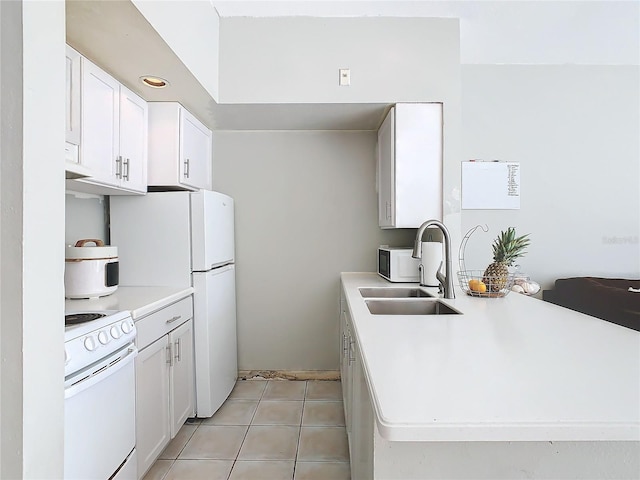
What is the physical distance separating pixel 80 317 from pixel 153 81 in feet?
4.43

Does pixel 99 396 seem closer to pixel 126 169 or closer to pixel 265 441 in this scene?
pixel 265 441

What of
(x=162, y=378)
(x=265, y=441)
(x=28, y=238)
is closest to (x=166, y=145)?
(x=162, y=378)

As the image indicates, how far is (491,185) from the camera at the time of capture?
123 inches

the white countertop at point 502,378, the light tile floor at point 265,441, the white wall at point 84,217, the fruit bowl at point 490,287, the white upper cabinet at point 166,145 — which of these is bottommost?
the light tile floor at point 265,441

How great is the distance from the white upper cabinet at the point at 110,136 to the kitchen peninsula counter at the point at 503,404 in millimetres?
1517

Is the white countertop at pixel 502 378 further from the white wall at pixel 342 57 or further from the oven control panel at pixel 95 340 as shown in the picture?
the white wall at pixel 342 57

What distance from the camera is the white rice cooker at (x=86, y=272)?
1.88 meters

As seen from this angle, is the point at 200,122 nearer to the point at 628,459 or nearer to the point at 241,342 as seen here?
the point at 241,342

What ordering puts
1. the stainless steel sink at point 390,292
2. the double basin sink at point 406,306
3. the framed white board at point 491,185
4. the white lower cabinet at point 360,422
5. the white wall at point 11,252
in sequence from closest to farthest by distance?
1. the white wall at point 11,252
2. the white lower cabinet at point 360,422
3. the double basin sink at point 406,306
4. the stainless steel sink at point 390,292
5. the framed white board at point 491,185

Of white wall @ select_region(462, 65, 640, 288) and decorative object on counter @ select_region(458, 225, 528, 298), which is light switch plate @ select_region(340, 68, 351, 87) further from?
decorative object on counter @ select_region(458, 225, 528, 298)

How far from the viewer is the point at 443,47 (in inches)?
97.7

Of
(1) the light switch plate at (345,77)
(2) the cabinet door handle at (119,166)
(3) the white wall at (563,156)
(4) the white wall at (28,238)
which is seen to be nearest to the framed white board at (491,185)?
(3) the white wall at (563,156)

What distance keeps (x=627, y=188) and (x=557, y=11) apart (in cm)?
165

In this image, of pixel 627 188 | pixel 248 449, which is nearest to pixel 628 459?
pixel 248 449
